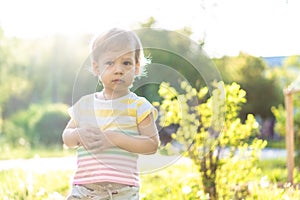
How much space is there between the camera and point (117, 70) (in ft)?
4.93

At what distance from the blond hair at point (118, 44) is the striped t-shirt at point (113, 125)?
0.10 metres

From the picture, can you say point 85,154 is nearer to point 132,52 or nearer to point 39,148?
point 132,52

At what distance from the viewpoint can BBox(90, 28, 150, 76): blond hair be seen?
60.0 inches

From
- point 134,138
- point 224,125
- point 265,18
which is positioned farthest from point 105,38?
point 265,18

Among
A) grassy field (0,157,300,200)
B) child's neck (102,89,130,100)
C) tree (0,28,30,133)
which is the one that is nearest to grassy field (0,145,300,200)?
grassy field (0,157,300,200)

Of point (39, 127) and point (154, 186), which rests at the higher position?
point (154, 186)

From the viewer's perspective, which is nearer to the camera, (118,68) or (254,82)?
(118,68)

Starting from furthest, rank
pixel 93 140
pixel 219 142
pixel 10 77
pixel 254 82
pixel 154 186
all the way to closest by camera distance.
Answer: pixel 10 77, pixel 254 82, pixel 154 186, pixel 219 142, pixel 93 140

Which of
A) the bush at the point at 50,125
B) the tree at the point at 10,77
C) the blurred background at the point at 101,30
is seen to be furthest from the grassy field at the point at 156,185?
the tree at the point at 10,77

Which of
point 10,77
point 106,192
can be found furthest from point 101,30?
point 10,77

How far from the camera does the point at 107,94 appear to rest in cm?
155

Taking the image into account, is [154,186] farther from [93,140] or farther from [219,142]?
[93,140]

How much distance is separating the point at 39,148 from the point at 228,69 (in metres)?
2.18

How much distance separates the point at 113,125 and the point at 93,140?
70mm
